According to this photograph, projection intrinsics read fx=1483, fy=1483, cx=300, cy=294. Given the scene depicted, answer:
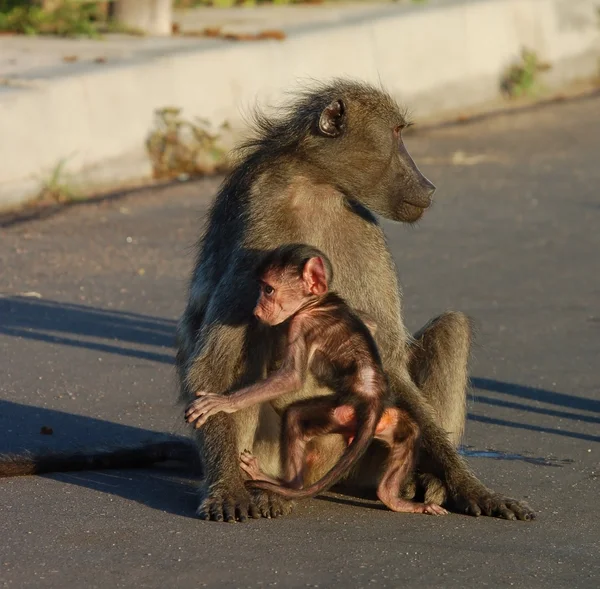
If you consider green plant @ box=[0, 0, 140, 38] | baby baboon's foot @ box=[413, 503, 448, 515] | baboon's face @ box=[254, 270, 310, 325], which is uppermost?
green plant @ box=[0, 0, 140, 38]

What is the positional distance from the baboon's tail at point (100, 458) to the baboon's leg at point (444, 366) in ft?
2.61

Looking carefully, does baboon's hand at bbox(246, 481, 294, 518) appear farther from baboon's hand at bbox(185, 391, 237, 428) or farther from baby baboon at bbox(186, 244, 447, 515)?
baboon's hand at bbox(185, 391, 237, 428)

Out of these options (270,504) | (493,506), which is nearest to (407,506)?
(493,506)

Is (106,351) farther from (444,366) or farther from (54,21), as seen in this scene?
(54,21)

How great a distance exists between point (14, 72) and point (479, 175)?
10.6 ft

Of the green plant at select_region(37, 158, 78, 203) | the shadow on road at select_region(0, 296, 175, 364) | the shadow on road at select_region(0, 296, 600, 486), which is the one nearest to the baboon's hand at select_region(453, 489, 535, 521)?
the shadow on road at select_region(0, 296, 600, 486)

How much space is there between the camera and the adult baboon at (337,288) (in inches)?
176

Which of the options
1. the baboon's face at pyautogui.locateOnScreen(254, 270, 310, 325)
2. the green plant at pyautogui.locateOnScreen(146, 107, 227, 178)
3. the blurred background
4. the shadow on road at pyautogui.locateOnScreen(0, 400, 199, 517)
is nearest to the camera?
the blurred background

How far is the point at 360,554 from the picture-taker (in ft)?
13.3

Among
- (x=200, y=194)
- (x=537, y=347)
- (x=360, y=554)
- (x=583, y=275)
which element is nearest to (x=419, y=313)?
(x=537, y=347)

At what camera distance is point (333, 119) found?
15.8 ft

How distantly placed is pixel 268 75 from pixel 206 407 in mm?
6438

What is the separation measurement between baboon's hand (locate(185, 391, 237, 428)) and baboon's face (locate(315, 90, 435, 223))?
910 millimetres

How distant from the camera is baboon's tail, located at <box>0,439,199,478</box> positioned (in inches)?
186
